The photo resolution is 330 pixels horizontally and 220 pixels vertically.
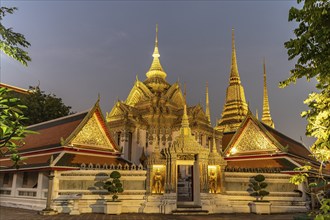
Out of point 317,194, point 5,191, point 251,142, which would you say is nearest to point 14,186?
point 5,191

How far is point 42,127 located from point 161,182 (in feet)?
32.2

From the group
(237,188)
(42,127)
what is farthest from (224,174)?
(42,127)

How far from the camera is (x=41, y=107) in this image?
28.3 meters

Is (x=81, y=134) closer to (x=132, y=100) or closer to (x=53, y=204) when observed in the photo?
(x=53, y=204)

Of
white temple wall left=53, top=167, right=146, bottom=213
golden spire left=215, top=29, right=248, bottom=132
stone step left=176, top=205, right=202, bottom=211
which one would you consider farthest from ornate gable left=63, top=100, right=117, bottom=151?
golden spire left=215, top=29, right=248, bottom=132

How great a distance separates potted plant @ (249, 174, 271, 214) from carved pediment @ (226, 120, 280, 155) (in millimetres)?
3814

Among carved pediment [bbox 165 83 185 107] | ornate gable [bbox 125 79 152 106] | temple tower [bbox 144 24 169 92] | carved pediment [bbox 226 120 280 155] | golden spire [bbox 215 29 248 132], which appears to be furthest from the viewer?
golden spire [bbox 215 29 248 132]

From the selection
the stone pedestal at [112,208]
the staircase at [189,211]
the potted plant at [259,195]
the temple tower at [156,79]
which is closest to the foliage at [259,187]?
the potted plant at [259,195]

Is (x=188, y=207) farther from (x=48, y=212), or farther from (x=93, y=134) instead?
(x=93, y=134)

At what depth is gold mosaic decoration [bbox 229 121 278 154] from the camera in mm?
17906

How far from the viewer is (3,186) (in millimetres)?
17766

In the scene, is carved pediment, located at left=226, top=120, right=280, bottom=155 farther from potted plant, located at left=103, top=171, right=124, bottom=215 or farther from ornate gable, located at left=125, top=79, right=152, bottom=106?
ornate gable, located at left=125, top=79, right=152, bottom=106

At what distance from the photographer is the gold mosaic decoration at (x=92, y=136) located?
52.7 ft

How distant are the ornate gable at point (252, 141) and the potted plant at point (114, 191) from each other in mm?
8767
